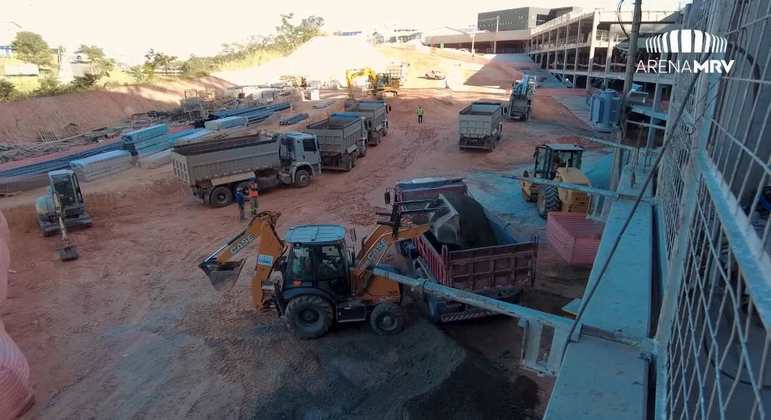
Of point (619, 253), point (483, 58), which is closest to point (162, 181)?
point (619, 253)

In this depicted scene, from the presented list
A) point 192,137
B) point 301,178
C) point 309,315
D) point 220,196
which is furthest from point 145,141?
point 309,315

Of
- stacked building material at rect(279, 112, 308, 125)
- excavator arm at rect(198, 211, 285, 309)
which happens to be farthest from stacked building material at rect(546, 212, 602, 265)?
stacked building material at rect(279, 112, 308, 125)

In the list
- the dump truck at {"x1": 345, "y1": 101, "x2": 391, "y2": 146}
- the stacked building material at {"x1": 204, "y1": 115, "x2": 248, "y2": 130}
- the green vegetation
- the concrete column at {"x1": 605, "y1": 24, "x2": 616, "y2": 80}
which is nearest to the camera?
the dump truck at {"x1": 345, "y1": 101, "x2": 391, "y2": 146}

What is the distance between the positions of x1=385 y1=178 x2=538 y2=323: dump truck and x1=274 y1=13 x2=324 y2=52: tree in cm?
6260

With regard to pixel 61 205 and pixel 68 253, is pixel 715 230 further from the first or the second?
pixel 61 205

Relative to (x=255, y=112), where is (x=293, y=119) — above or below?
below

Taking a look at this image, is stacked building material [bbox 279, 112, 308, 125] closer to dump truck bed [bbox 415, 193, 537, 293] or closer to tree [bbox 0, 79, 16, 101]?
tree [bbox 0, 79, 16, 101]

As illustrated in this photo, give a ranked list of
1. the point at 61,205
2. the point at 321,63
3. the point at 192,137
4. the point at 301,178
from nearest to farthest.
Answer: the point at 61,205 < the point at 301,178 < the point at 192,137 < the point at 321,63

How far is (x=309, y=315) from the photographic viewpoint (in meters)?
8.21

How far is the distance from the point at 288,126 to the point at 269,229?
2025 centimetres

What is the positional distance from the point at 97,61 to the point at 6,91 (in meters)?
19.9

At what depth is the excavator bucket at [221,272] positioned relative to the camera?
25.9ft

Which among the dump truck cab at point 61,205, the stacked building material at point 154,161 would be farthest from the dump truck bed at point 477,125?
the dump truck cab at point 61,205

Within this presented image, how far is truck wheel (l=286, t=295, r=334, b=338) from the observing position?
26.5ft
